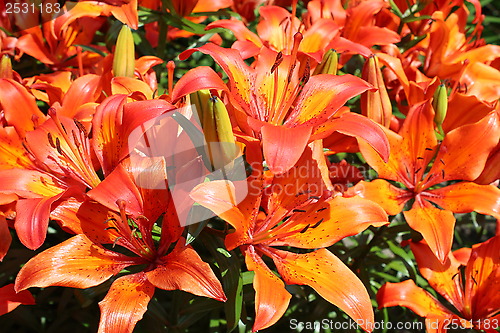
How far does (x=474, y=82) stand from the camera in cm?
154

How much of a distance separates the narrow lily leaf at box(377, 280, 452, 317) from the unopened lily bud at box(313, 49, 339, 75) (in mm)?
502

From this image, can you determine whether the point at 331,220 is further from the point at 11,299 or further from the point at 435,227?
the point at 11,299

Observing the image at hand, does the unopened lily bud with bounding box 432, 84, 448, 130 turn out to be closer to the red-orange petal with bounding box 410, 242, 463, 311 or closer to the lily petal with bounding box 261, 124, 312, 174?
the red-orange petal with bounding box 410, 242, 463, 311

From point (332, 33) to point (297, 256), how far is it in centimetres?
66

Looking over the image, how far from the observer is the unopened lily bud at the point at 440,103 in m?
1.31

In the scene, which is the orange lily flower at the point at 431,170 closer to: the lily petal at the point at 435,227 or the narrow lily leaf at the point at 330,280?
the lily petal at the point at 435,227

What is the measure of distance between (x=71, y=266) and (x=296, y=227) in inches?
17.1

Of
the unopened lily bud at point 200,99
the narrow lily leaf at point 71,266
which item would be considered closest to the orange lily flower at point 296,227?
the unopened lily bud at point 200,99

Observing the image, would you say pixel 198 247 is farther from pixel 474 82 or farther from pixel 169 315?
pixel 474 82

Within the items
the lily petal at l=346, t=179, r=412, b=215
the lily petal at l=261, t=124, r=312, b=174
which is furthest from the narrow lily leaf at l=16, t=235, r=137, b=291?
the lily petal at l=346, t=179, r=412, b=215

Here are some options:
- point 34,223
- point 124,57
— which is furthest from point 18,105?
point 34,223

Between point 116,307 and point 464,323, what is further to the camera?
point 464,323

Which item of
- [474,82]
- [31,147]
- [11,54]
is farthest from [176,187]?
[474,82]

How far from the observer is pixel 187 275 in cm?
96
